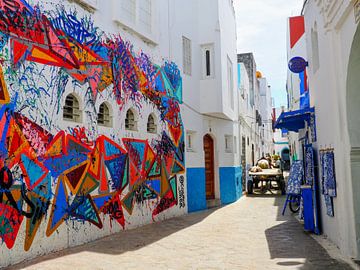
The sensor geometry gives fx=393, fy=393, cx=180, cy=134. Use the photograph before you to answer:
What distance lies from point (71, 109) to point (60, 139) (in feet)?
2.87

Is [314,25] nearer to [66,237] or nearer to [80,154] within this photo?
[80,154]

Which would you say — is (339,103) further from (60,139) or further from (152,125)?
(152,125)

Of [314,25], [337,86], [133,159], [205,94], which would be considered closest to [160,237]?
[133,159]

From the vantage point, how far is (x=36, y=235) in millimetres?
6930

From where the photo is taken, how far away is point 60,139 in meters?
7.66

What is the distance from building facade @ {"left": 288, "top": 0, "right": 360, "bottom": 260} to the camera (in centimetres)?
616

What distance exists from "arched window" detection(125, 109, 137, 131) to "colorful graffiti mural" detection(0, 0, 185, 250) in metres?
0.42

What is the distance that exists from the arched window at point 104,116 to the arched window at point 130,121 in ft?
2.91

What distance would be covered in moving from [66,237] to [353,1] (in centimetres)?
644

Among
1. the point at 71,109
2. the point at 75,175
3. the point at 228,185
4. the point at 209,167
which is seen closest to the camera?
the point at 75,175

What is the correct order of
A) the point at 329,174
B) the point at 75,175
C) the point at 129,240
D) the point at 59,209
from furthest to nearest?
the point at 129,240
the point at 75,175
the point at 59,209
the point at 329,174

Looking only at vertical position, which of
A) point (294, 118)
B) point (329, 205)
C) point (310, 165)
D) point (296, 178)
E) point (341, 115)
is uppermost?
point (294, 118)

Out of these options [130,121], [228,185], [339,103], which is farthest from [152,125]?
[339,103]

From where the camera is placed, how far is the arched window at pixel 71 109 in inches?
319
